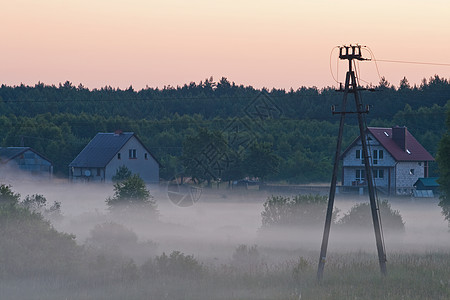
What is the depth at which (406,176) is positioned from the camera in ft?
292

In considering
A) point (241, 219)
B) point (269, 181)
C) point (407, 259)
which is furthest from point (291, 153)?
point (407, 259)

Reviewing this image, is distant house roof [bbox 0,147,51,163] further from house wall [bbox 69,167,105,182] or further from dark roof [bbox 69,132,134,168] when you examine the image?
house wall [bbox 69,167,105,182]

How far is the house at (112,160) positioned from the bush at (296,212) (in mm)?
45470

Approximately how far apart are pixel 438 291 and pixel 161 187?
66.4 metres

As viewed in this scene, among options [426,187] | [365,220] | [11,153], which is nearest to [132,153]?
[11,153]

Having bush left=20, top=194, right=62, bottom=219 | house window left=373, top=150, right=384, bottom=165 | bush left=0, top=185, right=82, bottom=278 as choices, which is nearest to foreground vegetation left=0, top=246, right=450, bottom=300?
bush left=0, top=185, right=82, bottom=278

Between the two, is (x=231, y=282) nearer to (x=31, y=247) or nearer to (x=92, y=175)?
(x=31, y=247)

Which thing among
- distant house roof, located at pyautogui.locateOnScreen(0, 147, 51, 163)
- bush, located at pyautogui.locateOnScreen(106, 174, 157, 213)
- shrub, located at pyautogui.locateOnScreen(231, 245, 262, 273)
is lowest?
shrub, located at pyautogui.locateOnScreen(231, 245, 262, 273)

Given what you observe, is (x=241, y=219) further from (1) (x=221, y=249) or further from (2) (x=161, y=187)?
(2) (x=161, y=187)

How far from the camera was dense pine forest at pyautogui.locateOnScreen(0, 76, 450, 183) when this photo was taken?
342ft

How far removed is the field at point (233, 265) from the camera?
27.4 m

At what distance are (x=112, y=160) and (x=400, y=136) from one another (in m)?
34.5

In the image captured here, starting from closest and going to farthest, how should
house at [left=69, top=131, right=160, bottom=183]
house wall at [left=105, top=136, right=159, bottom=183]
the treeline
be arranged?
house at [left=69, top=131, right=160, bottom=183]
house wall at [left=105, top=136, right=159, bottom=183]
the treeline

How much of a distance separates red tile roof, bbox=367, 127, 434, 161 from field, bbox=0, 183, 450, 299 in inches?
915
